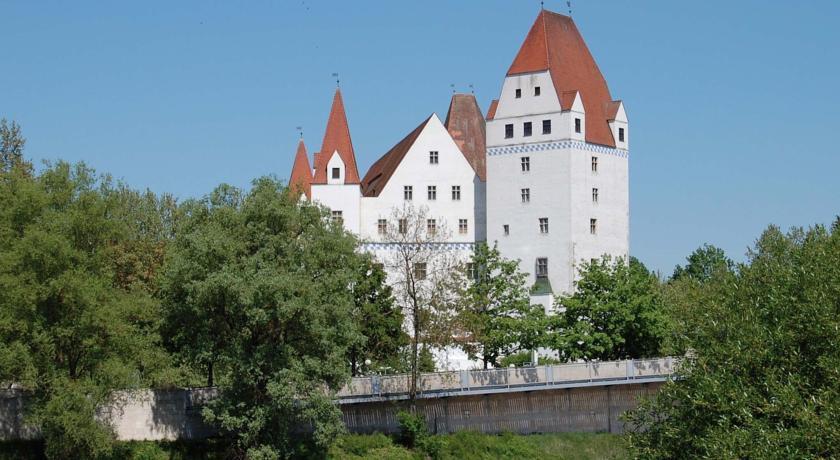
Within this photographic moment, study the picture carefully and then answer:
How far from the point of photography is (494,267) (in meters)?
55.4

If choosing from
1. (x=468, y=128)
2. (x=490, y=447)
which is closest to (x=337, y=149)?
(x=468, y=128)

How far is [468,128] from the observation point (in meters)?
73.1

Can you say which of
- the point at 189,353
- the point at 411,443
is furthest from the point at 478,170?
the point at 189,353

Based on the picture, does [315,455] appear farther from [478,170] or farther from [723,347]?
[478,170]

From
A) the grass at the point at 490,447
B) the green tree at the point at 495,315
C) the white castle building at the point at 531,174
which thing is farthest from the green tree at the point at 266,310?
the white castle building at the point at 531,174

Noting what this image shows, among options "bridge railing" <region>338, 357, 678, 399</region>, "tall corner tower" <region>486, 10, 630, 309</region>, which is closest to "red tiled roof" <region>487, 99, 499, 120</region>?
"tall corner tower" <region>486, 10, 630, 309</region>

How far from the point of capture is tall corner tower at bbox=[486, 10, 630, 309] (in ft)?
203

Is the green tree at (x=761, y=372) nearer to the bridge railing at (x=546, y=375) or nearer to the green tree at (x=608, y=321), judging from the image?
the bridge railing at (x=546, y=375)

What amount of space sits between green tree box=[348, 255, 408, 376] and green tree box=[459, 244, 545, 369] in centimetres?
267

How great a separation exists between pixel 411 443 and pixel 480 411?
3693mm

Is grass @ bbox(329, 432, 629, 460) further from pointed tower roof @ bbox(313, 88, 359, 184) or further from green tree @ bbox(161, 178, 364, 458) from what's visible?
pointed tower roof @ bbox(313, 88, 359, 184)

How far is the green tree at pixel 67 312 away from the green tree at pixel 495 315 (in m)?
13.5

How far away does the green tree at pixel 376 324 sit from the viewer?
49500 millimetres

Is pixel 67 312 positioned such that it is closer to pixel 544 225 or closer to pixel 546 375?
pixel 546 375
